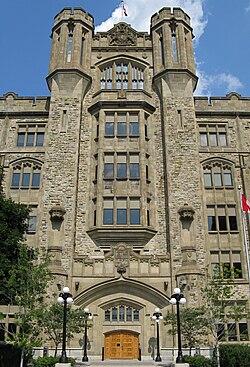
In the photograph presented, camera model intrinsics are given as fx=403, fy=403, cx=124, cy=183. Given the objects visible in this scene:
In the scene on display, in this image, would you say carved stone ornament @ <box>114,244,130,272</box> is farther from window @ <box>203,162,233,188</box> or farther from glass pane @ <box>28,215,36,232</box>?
window @ <box>203,162,233,188</box>

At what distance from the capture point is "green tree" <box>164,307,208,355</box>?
21.3 meters

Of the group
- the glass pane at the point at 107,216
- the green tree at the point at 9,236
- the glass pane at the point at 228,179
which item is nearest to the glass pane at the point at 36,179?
the glass pane at the point at 107,216

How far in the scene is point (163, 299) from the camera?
980 inches

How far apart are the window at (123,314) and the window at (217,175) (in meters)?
10.7

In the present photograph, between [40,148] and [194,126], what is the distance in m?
12.0

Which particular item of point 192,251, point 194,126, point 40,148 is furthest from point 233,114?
point 40,148

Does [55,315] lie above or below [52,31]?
below

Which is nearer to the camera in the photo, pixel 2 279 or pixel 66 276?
pixel 2 279

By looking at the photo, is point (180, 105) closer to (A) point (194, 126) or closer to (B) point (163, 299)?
(A) point (194, 126)

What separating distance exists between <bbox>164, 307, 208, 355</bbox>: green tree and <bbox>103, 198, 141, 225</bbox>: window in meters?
7.32

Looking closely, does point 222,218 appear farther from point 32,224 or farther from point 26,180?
point 26,180

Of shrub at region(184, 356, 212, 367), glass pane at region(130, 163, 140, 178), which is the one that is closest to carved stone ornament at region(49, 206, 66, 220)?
glass pane at region(130, 163, 140, 178)

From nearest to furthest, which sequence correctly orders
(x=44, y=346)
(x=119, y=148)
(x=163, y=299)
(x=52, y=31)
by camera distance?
(x=44, y=346)
(x=163, y=299)
(x=119, y=148)
(x=52, y=31)

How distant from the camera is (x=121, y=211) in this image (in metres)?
28.2
